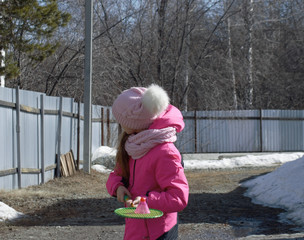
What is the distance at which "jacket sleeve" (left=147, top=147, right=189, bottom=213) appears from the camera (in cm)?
294

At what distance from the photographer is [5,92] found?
1002cm

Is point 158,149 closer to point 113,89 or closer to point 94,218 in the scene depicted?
point 94,218

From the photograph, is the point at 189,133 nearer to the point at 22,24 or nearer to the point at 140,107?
the point at 22,24

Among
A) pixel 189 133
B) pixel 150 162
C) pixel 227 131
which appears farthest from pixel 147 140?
pixel 227 131

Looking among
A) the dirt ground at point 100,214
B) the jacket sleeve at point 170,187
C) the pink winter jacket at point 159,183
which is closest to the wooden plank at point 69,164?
the dirt ground at point 100,214

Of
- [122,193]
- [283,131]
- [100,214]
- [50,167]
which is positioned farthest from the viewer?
[283,131]

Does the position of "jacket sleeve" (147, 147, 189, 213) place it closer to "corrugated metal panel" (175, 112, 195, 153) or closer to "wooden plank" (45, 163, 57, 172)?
"wooden plank" (45, 163, 57, 172)

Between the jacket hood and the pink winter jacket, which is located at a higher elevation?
the jacket hood

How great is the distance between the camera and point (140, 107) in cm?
318

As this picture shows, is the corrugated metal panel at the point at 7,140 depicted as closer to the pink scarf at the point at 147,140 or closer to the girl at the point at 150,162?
the girl at the point at 150,162

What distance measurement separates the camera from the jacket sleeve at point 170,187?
294 centimetres

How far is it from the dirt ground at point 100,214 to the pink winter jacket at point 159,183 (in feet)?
13.7

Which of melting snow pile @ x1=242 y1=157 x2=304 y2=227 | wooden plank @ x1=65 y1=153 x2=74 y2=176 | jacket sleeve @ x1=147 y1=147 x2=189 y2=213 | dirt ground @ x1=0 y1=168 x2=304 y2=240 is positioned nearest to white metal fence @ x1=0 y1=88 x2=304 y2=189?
wooden plank @ x1=65 y1=153 x2=74 y2=176

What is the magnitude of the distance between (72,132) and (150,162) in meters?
11.9
